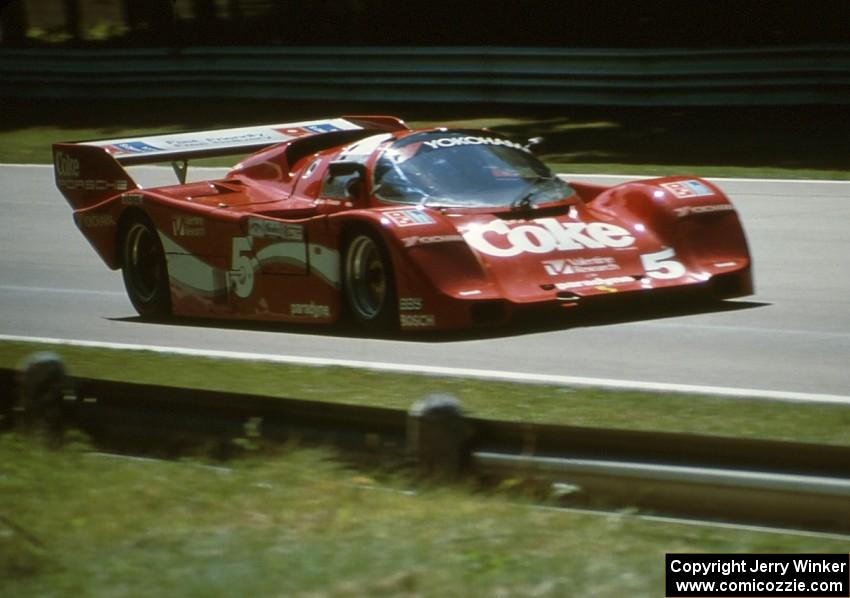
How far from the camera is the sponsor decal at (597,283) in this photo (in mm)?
9664

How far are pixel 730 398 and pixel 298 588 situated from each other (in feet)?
11.5

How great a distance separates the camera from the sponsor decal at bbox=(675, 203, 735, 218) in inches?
405

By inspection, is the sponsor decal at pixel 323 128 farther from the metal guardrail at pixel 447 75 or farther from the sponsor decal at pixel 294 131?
the metal guardrail at pixel 447 75

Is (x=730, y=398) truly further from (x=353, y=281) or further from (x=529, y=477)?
(x=353, y=281)

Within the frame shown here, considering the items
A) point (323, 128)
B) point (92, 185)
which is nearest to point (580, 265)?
point (323, 128)

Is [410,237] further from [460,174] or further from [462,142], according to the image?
[462,142]

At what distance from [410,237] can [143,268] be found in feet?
10.5

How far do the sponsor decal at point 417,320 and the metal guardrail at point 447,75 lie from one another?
12.2m

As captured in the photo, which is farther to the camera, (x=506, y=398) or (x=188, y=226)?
(x=188, y=226)

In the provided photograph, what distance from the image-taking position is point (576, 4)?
93.9 feet

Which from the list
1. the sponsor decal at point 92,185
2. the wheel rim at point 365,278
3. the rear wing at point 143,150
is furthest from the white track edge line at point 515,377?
the rear wing at point 143,150

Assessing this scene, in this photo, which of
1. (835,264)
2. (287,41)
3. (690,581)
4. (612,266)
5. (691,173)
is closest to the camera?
(690,581)

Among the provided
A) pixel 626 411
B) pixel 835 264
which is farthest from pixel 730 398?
pixel 835 264

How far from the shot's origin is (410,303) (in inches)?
376
